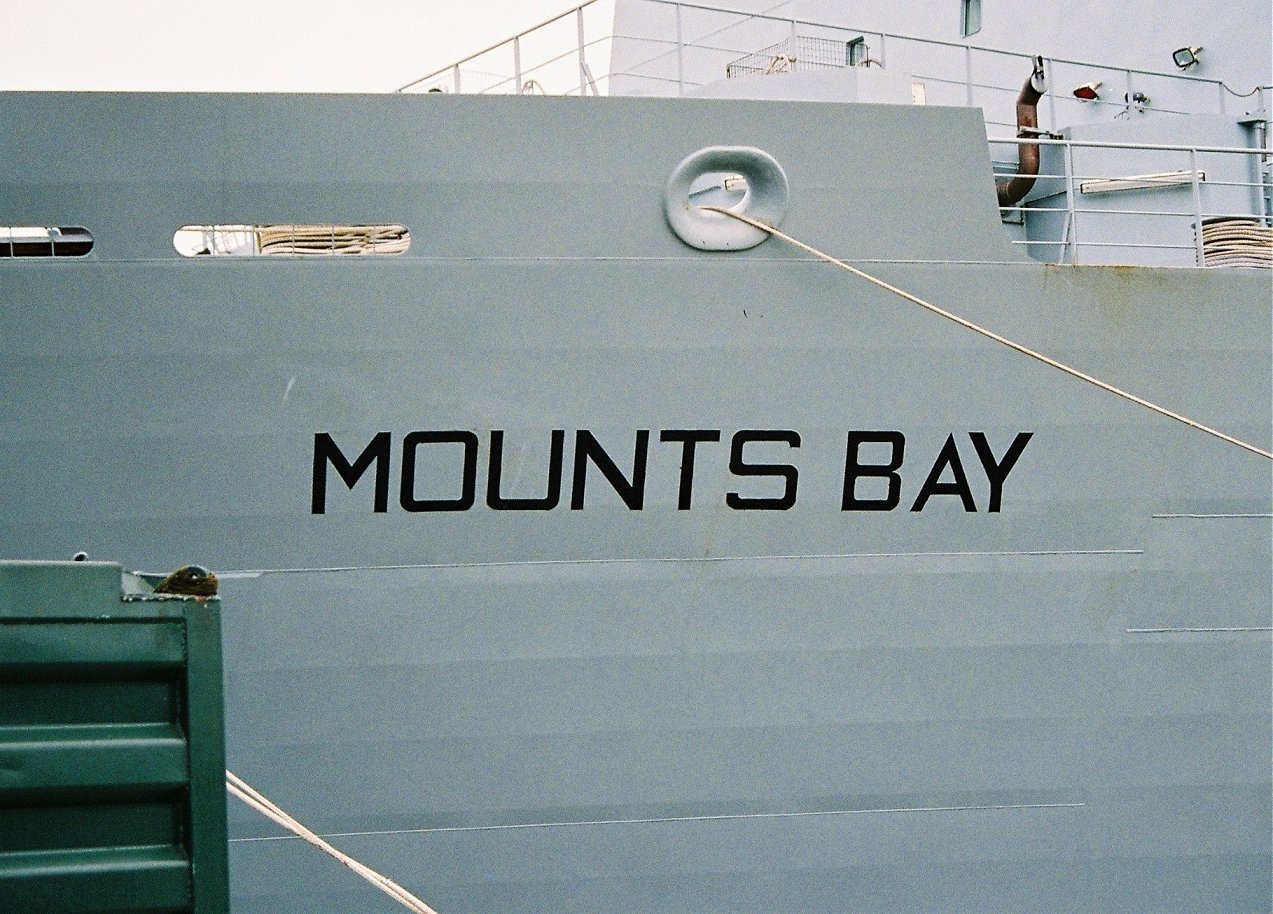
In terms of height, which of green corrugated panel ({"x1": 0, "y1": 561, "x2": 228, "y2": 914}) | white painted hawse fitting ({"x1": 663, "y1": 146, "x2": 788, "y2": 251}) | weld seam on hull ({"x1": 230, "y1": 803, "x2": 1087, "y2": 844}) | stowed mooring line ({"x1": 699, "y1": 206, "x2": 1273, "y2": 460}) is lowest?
weld seam on hull ({"x1": 230, "y1": 803, "x2": 1087, "y2": 844})

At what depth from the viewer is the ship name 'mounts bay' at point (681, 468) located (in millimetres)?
4902

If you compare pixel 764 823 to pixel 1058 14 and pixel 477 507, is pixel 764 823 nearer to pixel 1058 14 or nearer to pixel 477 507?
pixel 477 507

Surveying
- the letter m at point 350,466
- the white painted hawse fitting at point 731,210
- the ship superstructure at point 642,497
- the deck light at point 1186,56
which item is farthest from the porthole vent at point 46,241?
the deck light at point 1186,56

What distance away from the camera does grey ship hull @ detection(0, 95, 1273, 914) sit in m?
4.81

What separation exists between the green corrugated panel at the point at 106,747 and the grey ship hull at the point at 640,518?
1.93 meters

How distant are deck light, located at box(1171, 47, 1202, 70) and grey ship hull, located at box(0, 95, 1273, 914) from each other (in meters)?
3.09

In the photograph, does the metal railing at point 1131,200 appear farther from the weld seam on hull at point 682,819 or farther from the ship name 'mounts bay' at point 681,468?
the weld seam on hull at point 682,819

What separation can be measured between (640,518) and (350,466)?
1.07m

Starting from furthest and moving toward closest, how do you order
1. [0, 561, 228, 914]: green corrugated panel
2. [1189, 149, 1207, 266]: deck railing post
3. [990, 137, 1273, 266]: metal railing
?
[990, 137, 1273, 266]: metal railing < [1189, 149, 1207, 266]: deck railing post < [0, 561, 228, 914]: green corrugated panel

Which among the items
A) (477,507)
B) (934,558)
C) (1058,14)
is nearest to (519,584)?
(477,507)

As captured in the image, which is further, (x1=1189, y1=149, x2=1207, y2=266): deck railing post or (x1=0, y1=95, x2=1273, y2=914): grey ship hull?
(x1=1189, y1=149, x2=1207, y2=266): deck railing post

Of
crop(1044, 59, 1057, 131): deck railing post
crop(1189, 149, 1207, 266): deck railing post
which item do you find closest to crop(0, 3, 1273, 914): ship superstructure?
crop(1189, 149, 1207, 266): deck railing post

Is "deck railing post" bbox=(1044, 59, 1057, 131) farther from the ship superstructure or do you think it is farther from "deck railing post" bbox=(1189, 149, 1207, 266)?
the ship superstructure

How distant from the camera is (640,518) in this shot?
505 centimetres
